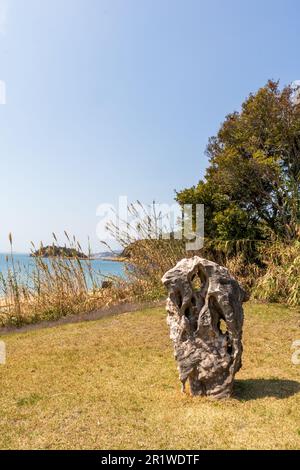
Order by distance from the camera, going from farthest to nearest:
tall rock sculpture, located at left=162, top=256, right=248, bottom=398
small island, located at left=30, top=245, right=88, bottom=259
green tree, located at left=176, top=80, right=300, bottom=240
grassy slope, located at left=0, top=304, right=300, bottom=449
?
green tree, located at left=176, top=80, right=300, bottom=240 → small island, located at left=30, top=245, right=88, bottom=259 → tall rock sculpture, located at left=162, top=256, right=248, bottom=398 → grassy slope, located at left=0, top=304, right=300, bottom=449

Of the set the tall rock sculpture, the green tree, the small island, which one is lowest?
the tall rock sculpture

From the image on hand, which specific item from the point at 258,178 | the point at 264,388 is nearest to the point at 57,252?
the point at 258,178

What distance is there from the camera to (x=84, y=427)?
2.56 metres

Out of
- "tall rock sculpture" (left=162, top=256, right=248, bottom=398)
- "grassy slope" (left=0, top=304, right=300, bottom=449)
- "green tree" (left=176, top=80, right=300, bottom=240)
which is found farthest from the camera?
"green tree" (left=176, top=80, right=300, bottom=240)

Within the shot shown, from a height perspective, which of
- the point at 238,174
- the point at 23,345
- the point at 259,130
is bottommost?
the point at 23,345

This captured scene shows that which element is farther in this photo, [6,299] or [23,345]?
[6,299]

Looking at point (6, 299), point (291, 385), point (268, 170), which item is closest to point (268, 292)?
point (268, 170)

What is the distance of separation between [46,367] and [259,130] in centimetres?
666

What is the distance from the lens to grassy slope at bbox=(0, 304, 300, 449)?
241 cm

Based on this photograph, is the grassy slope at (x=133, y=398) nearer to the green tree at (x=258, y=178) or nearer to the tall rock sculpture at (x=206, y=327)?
the tall rock sculpture at (x=206, y=327)

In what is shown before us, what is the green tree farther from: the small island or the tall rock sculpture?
the tall rock sculpture

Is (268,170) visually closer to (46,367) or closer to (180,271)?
(180,271)

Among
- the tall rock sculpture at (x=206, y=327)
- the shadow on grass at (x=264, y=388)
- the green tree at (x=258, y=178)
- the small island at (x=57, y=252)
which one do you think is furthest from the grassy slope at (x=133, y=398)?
A: the green tree at (x=258, y=178)

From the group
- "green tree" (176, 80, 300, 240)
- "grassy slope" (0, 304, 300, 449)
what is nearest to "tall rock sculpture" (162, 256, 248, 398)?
"grassy slope" (0, 304, 300, 449)
